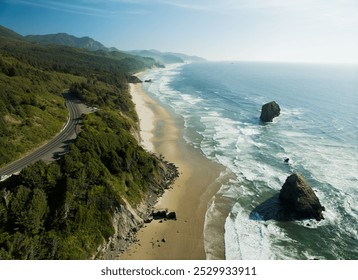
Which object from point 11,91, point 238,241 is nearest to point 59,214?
point 238,241

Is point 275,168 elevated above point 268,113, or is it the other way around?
point 268,113

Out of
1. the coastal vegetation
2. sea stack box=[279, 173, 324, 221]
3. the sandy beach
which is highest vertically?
the coastal vegetation

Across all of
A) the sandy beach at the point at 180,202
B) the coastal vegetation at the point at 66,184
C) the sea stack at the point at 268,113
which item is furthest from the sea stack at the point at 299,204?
the sea stack at the point at 268,113

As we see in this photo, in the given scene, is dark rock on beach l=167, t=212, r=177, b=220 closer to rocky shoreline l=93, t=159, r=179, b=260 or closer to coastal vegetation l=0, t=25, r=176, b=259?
rocky shoreline l=93, t=159, r=179, b=260

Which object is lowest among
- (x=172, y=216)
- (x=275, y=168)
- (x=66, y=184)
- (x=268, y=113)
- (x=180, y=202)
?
(x=180, y=202)

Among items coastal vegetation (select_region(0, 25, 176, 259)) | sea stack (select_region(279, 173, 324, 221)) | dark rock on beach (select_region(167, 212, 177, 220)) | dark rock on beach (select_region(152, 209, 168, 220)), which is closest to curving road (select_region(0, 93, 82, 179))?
coastal vegetation (select_region(0, 25, 176, 259))

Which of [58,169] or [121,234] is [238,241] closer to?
[121,234]

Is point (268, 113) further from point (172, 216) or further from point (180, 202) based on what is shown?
point (172, 216)

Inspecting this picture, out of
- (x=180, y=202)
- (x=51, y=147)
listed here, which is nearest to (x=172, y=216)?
(x=180, y=202)
